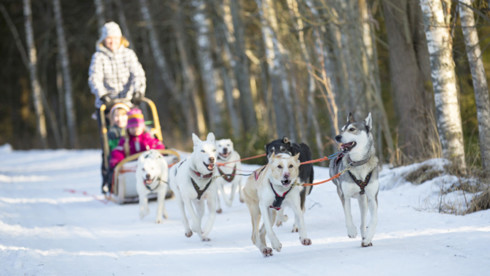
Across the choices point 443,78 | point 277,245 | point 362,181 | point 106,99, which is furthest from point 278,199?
point 106,99

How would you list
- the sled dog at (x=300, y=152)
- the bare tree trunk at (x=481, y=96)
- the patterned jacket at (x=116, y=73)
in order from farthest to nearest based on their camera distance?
the patterned jacket at (x=116, y=73), the bare tree trunk at (x=481, y=96), the sled dog at (x=300, y=152)

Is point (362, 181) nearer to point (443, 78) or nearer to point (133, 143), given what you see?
point (443, 78)

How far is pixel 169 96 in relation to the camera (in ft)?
116

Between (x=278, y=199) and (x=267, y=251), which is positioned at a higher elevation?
(x=278, y=199)

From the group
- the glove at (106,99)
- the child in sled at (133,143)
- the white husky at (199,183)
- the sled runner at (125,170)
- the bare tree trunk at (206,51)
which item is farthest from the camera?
the bare tree trunk at (206,51)

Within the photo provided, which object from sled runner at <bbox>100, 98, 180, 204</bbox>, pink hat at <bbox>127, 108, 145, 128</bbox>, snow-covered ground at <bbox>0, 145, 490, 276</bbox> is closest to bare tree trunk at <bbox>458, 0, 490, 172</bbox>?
snow-covered ground at <bbox>0, 145, 490, 276</bbox>

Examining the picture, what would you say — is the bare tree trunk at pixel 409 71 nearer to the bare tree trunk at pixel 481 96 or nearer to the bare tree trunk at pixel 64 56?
the bare tree trunk at pixel 481 96

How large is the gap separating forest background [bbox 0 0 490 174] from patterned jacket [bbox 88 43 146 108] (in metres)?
2.91

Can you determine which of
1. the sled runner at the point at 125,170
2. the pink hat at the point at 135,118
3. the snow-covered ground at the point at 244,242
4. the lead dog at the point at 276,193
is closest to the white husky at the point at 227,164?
the snow-covered ground at the point at 244,242

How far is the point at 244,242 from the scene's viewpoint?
6.40 m

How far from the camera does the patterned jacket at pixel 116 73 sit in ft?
33.5

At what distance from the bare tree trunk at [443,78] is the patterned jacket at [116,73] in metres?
4.80

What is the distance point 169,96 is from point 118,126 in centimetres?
2552

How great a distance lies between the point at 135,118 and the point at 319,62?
3.57 metres
